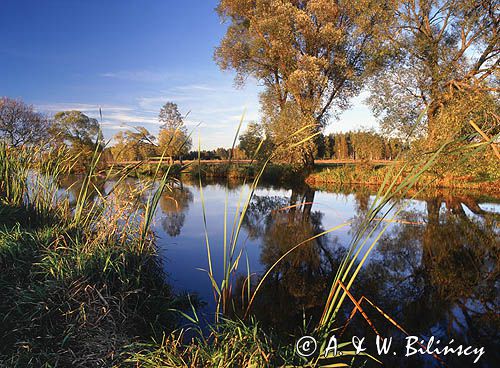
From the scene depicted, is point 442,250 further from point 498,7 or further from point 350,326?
point 498,7

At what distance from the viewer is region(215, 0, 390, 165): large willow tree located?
667 inches

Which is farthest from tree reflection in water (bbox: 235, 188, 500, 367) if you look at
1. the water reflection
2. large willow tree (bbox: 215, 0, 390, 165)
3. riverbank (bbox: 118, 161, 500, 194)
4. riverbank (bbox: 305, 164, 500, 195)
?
large willow tree (bbox: 215, 0, 390, 165)

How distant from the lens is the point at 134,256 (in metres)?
3.71

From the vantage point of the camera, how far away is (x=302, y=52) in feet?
61.5

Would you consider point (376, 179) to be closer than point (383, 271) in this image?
No

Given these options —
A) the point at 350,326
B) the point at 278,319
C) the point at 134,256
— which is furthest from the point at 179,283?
the point at 350,326

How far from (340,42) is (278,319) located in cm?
1783

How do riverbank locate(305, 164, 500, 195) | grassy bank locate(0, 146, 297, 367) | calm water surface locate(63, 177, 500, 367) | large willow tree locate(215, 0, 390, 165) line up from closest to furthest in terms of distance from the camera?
grassy bank locate(0, 146, 297, 367)
calm water surface locate(63, 177, 500, 367)
riverbank locate(305, 164, 500, 195)
large willow tree locate(215, 0, 390, 165)

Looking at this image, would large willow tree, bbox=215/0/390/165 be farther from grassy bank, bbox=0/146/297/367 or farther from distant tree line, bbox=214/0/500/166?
grassy bank, bbox=0/146/297/367

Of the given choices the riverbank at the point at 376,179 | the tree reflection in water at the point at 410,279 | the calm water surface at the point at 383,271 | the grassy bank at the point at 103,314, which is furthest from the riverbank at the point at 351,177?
the grassy bank at the point at 103,314

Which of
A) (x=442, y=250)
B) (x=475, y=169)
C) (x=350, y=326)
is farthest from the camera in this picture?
(x=475, y=169)

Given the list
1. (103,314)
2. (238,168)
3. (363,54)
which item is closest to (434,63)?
(363,54)

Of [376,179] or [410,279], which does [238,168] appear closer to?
[376,179]

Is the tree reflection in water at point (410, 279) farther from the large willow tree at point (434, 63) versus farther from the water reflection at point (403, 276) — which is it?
the large willow tree at point (434, 63)
